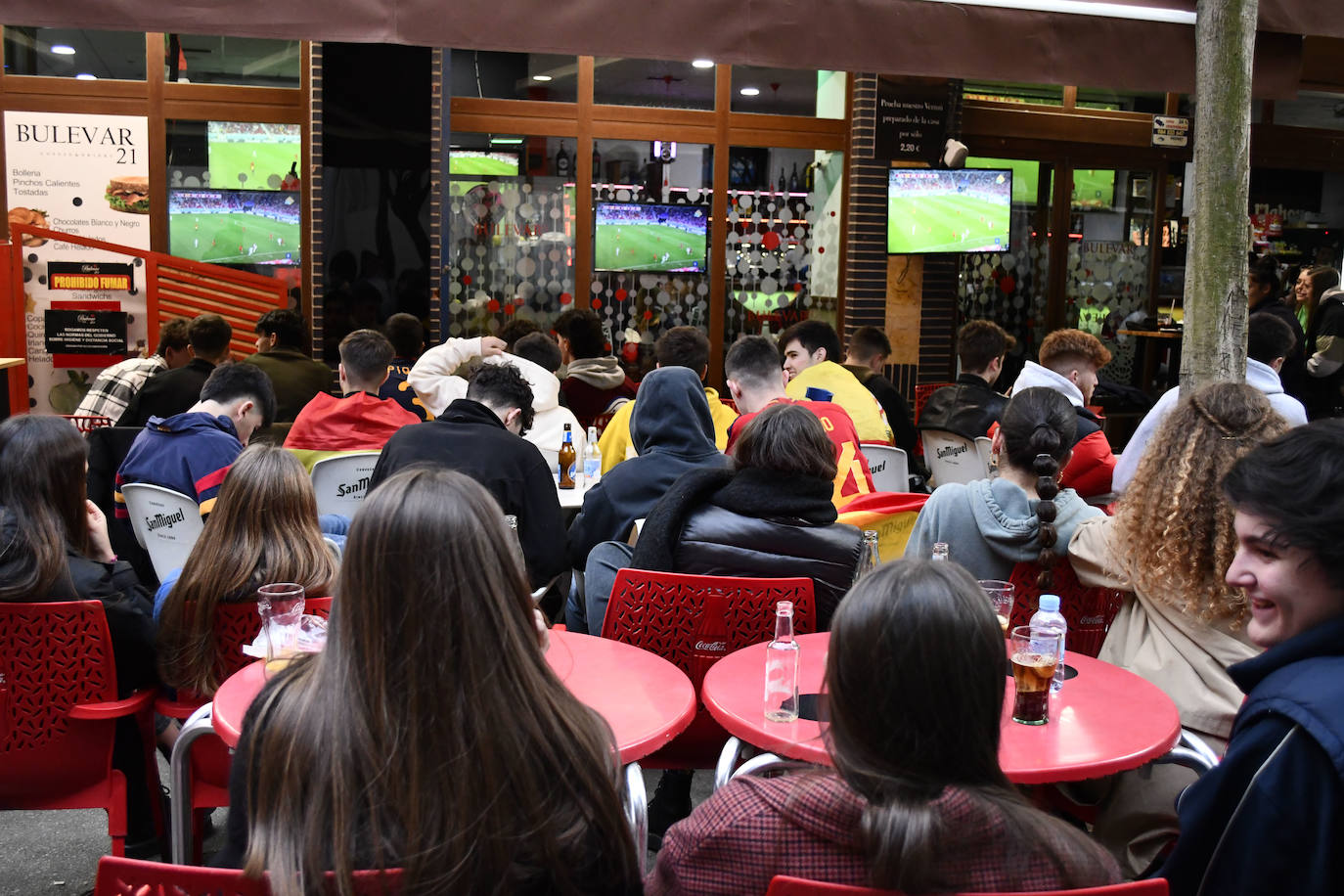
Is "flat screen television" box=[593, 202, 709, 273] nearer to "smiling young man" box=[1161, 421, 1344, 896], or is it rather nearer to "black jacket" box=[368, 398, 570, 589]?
"black jacket" box=[368, 398, 570, 589]

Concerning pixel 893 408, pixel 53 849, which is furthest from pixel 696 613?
pixel 893 408

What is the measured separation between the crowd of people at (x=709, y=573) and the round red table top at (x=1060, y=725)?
158 millimetres

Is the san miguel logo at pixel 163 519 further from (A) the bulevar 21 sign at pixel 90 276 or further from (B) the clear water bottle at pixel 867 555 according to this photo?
(A) the bulevar 21 sign at pixel 90 276

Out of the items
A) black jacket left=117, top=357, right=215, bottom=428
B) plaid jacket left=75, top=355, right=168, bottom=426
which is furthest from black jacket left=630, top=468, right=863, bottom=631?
plaid jacket left=75, top=355, right=168, bottom=426

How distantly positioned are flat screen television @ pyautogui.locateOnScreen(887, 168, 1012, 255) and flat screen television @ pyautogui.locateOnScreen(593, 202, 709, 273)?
4.88 ft

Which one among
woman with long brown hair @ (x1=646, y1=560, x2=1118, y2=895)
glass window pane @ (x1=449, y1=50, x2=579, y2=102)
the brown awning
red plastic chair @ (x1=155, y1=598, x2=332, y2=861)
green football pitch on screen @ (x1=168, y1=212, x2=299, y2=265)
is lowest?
red plastic chair @ (x1=155, y1=598, x2=332, y2=861)

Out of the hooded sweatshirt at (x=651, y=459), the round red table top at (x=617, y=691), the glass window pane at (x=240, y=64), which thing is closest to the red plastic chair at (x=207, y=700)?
the round red table top at (x=617, y=691)

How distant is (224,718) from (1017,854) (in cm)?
164

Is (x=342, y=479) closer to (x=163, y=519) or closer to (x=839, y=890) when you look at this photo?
(x=163, y=519)

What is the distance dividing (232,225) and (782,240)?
13.6 ft

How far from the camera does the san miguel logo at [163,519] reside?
4375mm

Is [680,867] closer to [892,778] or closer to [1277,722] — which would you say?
[892,778]

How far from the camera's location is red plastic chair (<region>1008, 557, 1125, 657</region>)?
125 inches

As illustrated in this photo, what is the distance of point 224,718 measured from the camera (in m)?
2.45
